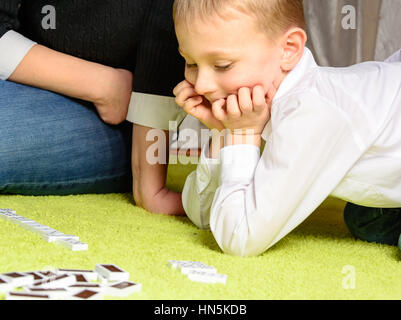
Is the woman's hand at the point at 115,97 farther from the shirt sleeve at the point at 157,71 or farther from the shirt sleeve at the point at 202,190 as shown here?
the shirt sleeve at the point at 202,190

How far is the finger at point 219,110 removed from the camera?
1.13 meters

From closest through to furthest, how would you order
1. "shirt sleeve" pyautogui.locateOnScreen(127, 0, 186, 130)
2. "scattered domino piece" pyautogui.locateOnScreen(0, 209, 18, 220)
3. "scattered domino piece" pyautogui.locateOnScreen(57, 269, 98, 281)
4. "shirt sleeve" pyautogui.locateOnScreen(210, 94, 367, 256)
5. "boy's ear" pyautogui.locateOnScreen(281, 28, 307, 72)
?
"scattered domino piece" pyautogui.locateOnScreen(57, 269, 98, 281)
"shirt sleeve" pyautogui.locateOnScreen(210, 94, 367, 256)
"boy's ear" pyautogui.locateOnScreen(281, 28, 307, 72)
"scattered domino piece" pyautogui.locateOnScreen(0, 209, 18, 220)
"shirt sleeve" pyautogui.locateOnScreen(127, 0, 186, 130)

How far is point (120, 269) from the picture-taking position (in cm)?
90

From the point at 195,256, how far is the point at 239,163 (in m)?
0.19

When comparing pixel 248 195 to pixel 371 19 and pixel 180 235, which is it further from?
pixel 371 19

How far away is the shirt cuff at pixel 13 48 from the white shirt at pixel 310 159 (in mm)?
669

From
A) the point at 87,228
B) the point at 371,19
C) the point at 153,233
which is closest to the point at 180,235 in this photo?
the point at 153,233

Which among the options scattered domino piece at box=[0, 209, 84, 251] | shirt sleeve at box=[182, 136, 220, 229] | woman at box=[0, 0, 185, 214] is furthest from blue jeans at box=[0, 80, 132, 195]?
shirt sleeve at box=[182, 136, 220, 229]

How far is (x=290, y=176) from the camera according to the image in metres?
1.03

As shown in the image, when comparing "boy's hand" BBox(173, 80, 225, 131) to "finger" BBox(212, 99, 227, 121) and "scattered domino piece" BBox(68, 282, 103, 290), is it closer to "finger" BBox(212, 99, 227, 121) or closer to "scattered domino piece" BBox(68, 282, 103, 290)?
"finger" BBox(212, 99, 227, 121)

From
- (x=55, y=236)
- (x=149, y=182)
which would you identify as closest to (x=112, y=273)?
(x=55, y=236)

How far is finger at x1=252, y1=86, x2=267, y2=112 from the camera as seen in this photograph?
1.09m

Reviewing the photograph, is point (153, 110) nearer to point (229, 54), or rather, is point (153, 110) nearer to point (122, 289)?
point (229, 54)
